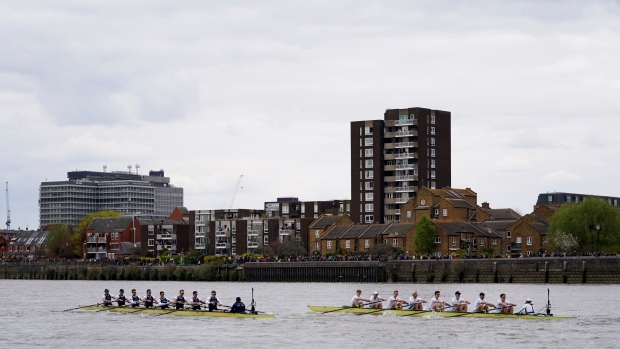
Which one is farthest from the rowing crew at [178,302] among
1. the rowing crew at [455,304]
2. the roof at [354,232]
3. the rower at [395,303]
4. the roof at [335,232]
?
the roof at [335,232]

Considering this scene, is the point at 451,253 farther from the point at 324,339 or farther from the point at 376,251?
the point at 324,339

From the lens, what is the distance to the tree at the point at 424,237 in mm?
157500

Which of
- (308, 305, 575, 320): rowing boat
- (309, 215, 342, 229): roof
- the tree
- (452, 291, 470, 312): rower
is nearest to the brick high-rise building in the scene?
(309, 215, 342, 229): roof

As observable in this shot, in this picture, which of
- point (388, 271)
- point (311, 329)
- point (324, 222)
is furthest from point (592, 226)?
point (311, 329)

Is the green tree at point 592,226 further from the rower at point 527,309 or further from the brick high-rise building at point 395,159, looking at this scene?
the rower at point 527,309

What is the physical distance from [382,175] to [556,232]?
49799mm

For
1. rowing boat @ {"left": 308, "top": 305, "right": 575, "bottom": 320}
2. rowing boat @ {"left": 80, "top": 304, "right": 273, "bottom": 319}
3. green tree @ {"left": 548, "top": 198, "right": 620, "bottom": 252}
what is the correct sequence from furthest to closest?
green tree @ {"left": 548, "top": 198, "right": 620, "bottom": 252} → rowing boat @ {"left": 80, "top": 304, "right": 273, "bottom": 319} → rowing boat @ {"left": 308, "top": 305, "right": 575, "bottom": 320}

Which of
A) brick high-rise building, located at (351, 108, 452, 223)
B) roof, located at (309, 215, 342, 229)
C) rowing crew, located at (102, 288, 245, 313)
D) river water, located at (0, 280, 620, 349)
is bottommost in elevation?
river water, located at (0, 280, 620, 349)

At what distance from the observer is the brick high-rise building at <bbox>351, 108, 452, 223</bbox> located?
187625 millimetres

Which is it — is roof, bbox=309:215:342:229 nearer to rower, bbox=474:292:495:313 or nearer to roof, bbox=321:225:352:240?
roof, bbox=321:225:352:240

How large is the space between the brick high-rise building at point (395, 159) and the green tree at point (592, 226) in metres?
45.5

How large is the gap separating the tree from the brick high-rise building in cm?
2843

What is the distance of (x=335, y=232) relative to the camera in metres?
176

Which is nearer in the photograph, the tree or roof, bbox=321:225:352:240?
the tree
